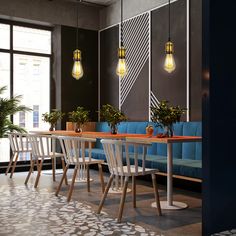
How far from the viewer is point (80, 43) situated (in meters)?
7.93

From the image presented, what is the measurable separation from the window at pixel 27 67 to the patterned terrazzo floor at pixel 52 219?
326 cm

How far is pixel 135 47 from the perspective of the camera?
23.1 ft

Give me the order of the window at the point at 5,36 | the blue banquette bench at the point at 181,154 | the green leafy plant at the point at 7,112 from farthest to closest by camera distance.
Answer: the window at the point at 5,36 < the green leafy plant at the point at 7,112 < the blue banquette bench at the point at 181,154

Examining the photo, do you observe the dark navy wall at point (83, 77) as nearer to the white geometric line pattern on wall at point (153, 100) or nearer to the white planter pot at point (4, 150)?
the white planter pot at point (4, 150)

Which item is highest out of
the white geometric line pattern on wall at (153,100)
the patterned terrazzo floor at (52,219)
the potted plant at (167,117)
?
the white geometric line pattern on wall at (153,100)

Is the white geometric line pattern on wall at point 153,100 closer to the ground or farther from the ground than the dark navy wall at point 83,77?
closer to the ground

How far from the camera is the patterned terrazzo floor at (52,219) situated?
3.20 metres

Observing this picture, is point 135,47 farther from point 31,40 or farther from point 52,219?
point 52,219

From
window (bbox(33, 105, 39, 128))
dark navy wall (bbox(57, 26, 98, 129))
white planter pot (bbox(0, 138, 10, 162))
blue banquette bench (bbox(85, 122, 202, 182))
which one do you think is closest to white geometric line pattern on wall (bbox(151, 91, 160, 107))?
blue banquette bench (bbox(85, 122, 202, 182))

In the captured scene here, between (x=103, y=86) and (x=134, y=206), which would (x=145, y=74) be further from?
(x=134, y=206)
